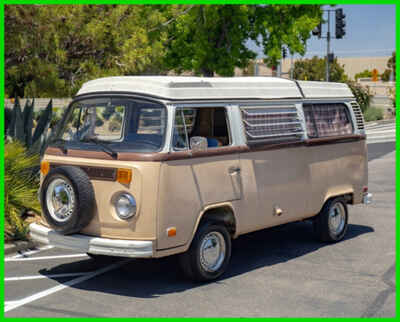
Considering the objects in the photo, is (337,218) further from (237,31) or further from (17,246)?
(237,31)

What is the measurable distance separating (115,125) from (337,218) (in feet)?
13.7

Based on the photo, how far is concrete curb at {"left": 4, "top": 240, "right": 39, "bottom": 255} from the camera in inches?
362

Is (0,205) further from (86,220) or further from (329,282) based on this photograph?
(329,282)

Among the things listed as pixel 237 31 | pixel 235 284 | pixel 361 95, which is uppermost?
pixel 237 31

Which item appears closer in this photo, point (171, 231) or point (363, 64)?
point (171, 231)

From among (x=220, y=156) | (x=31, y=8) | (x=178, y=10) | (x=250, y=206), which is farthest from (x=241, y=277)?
(x=178, y=10)

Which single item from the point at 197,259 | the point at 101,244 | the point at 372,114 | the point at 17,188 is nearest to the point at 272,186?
the point at 197,259

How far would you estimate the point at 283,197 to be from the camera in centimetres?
875

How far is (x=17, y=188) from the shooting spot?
10.3 meters

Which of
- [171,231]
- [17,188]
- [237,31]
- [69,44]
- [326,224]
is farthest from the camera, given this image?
[237,31]

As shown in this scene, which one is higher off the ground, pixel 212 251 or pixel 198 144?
pixel 198 144

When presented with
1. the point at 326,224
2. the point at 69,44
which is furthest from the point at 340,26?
the point at 326,224

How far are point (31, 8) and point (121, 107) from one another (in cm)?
586

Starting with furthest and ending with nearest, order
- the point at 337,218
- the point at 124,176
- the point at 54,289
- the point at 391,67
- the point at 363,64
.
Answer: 1. the point at 363,64
2. the point at 391,67
3. the point at 337,218
4. the point at 54,289
5. the point at 124,176
